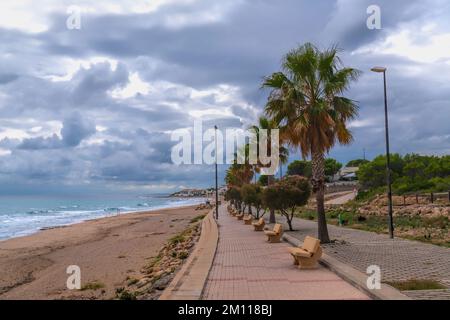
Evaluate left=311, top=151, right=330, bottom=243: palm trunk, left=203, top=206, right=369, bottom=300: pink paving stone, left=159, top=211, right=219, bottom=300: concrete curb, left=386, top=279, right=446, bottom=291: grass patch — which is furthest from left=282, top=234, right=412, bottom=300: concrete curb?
left=311, top=151, right=330, bottom=243: palm trunk

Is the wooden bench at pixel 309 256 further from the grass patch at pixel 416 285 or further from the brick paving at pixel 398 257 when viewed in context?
the grass patch at pixel 416 285

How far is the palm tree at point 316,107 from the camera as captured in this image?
17844 millimetres

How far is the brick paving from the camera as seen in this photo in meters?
11.1

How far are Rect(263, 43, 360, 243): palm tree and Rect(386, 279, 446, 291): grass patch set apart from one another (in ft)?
26.4

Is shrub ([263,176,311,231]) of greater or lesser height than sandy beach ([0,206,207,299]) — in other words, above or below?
above

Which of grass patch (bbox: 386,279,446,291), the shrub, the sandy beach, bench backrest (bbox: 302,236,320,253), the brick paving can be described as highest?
the shrub

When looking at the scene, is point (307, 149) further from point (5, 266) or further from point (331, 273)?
point (5, 266)

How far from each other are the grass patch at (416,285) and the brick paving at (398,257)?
0.25 m

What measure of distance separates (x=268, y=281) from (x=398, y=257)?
5.35 metres

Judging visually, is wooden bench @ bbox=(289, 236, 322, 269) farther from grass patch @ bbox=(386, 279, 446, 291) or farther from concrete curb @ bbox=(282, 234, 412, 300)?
grass patch @ bbox=(386, 279, 446, 291)

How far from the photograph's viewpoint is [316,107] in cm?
1772

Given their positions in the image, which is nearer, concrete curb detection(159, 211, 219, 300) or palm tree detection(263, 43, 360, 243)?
concrete curb detection(159, 211, 219, 300)
